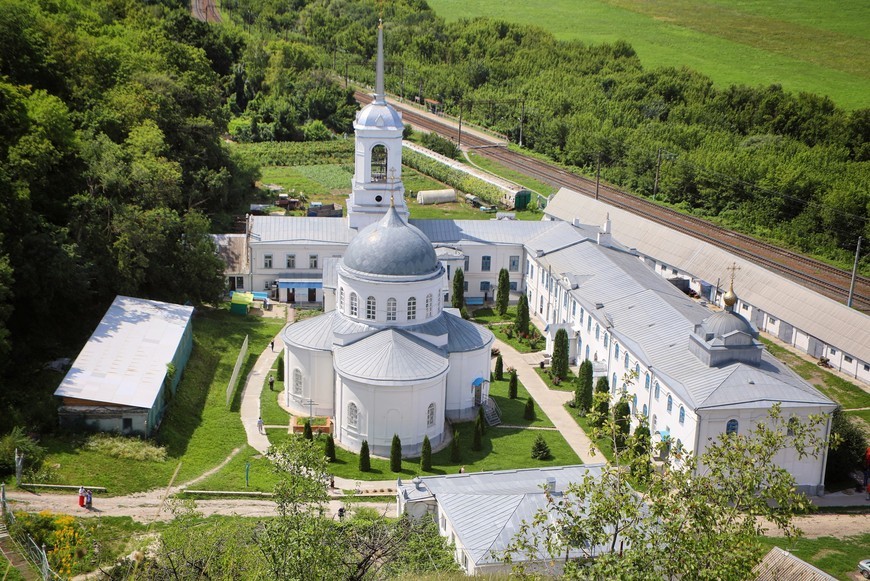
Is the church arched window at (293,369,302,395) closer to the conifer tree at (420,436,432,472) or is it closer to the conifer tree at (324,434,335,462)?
the conifer tree at (324,434,335,462)

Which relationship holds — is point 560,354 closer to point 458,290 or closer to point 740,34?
point 458,290

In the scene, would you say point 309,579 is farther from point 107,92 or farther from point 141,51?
point 141,51

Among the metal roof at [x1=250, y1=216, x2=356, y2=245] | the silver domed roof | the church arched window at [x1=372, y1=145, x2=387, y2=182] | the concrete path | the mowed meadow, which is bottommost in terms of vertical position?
the concrete path

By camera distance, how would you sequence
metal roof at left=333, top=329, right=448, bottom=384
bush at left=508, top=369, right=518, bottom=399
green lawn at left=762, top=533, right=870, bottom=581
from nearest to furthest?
1. green lawn at left=762, top=533, right=870, bottom=581
2. metal roof at left=333, top=329, right=448, bottom=384
3. bush at left=508, top=369, right=518, bottom=399

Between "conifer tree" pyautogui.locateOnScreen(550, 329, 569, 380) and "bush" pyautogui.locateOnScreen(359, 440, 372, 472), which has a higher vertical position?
"conifer tree" pyautogui.locateOnScreen(550, 329, 569, 380)

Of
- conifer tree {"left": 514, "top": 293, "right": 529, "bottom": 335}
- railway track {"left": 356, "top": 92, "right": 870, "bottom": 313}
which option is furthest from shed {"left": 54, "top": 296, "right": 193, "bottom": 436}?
railway track {"left": 356, "top": 92, "right": 870, "bottom": 313}

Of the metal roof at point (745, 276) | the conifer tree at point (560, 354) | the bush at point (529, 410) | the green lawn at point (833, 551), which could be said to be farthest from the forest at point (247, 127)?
the green lawn at point (833, 551)

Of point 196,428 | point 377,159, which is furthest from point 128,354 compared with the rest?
point 377,159
